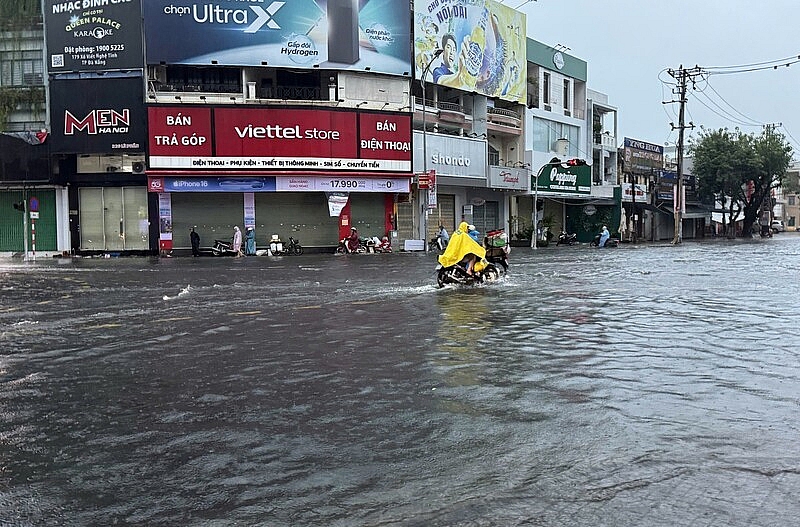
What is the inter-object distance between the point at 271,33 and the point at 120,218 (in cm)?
1158

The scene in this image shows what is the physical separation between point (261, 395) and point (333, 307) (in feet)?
22.8

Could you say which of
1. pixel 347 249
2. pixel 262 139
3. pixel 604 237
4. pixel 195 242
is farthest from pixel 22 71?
pixel 604 237

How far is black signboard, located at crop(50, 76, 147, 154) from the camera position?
35812 millimetres

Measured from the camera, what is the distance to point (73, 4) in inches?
1438

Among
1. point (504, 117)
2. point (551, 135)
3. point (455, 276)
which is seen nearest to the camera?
point (455, 276)

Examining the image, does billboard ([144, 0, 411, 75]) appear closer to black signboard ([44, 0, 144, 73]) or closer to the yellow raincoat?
black signboard ([44, 0, 144, 73])

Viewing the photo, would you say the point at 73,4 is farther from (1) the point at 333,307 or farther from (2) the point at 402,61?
(1) the point at 333,307

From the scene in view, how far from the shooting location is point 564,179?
52062 mm

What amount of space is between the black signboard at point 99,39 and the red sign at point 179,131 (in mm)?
2606

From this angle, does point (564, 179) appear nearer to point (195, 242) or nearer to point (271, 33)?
point (271, 33)

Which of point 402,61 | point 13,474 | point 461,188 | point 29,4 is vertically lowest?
point 13,474

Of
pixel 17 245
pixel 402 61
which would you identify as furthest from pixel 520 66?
pixel 17 245

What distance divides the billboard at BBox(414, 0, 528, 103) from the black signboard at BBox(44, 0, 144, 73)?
14055 mm

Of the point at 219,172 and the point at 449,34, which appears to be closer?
the point at 219,172
